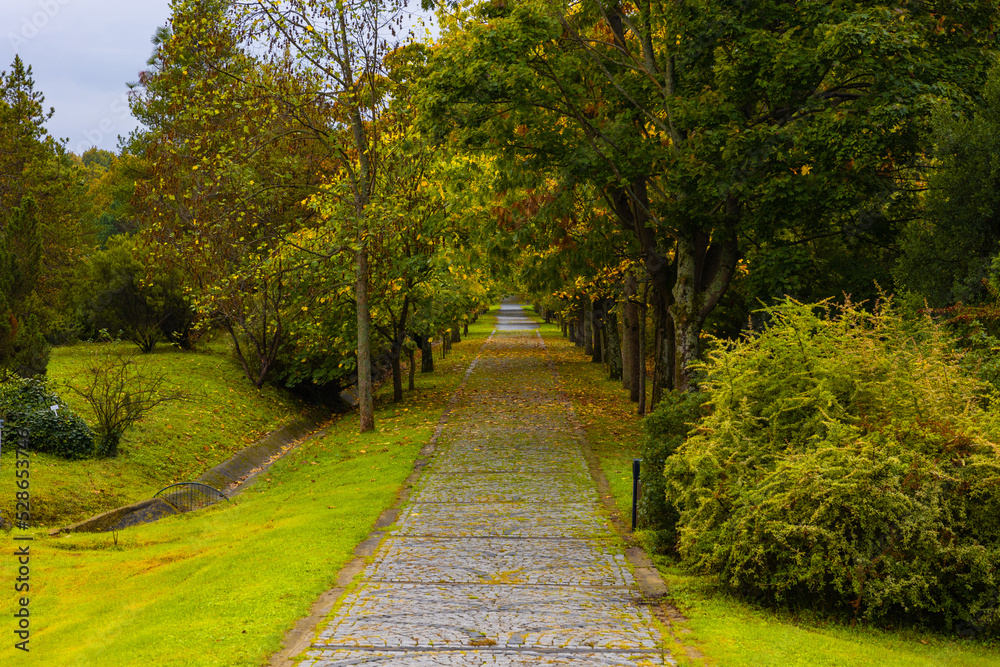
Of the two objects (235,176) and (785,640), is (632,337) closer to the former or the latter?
(235,176)

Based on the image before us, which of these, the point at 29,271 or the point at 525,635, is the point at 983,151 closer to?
the point at 525,635

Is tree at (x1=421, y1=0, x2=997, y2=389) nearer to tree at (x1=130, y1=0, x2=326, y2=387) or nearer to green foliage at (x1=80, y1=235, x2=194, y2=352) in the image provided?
tree at (x1=130, y1=0, x2=326, y2=387)

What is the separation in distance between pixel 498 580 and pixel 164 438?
10.4 meters

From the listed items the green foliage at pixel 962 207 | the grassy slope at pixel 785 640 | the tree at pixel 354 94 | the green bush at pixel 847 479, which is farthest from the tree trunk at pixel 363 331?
the green foliage at pixel 962 207

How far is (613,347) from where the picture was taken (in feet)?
94.9

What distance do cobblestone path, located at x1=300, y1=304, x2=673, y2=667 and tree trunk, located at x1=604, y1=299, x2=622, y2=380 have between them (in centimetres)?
1277

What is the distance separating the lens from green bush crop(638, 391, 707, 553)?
981cm

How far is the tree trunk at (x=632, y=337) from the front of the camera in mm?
21942

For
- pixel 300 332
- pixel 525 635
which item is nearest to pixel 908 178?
pixel 525 635

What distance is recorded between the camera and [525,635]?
687 centimetres

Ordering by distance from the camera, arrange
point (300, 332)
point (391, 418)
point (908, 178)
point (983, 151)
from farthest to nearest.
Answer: point (300, 332) → point (391, 418) → point (908, 178) → point (983, 151)

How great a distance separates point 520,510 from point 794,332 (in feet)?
15.9

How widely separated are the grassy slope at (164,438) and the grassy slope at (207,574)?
32.6 inches

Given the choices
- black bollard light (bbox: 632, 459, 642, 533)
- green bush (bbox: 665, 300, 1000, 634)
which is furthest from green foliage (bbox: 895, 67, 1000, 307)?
black bollard light (bbox: 632, 459, 642, 533)
